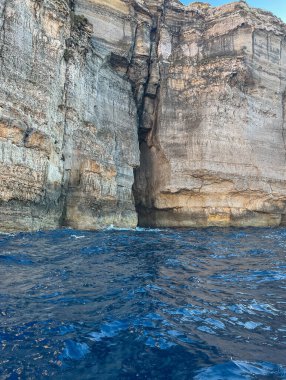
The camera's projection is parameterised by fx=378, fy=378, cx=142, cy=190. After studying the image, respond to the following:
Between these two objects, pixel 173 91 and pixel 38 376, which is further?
pixel 173 91

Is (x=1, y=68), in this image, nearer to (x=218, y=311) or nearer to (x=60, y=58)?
(x=60, y=58)

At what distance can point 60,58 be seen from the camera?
64.0 feet

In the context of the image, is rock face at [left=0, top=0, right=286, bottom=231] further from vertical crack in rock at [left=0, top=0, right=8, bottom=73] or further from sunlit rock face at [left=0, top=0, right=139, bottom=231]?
vertical crack in rock at [left=0, top=0, right=8, bottom=73]

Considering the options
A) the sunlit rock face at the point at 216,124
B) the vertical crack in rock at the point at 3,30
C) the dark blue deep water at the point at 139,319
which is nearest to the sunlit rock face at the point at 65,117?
the vertical crack in rock at the point at 3,30

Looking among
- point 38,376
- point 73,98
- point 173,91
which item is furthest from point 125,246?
point 173,91

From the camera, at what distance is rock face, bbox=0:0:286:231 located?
65.2ft

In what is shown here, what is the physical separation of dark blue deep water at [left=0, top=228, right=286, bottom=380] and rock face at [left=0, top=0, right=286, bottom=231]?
11.2m

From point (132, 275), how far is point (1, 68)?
1254 centimetres

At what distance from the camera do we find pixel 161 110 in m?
28.3

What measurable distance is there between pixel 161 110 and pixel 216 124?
13.9 feet

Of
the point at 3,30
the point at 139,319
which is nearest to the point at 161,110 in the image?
the point at 3,30

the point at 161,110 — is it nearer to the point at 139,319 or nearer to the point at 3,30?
the point at 3,30

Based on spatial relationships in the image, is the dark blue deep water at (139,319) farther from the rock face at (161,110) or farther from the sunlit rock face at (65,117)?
the rock face at (161,110)

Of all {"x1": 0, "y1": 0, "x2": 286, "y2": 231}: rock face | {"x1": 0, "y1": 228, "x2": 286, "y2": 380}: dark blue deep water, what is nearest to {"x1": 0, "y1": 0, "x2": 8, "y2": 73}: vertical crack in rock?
{"x1": 0, "y1": 0, "x2": 286, "y2": 231}: rock face
